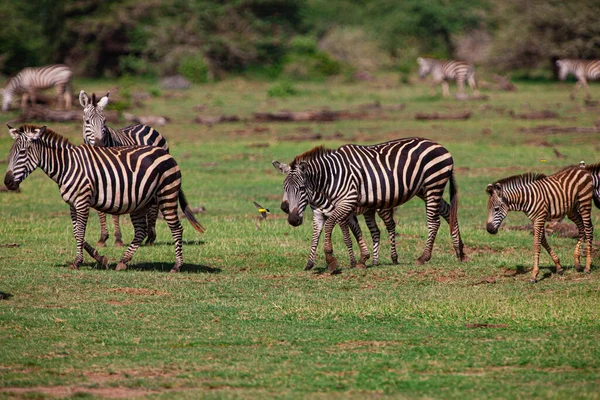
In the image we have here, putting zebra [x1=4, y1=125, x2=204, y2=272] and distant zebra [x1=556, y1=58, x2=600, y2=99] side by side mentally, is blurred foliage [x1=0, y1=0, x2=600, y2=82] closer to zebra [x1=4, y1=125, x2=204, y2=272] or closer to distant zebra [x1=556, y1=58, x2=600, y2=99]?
distant zebra [x1=556, y1=58, x2=600, y2=99]

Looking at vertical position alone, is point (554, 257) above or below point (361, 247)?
above

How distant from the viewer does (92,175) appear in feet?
43.1

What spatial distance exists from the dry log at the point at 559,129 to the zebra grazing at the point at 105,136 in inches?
625

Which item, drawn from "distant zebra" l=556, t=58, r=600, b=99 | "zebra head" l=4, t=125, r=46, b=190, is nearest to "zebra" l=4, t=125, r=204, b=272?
"zebra head" l=4, t=125, r=46, b=190

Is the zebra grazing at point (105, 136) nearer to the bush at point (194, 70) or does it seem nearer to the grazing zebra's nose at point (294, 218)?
the grazing zebra's nose at point (294, 218)

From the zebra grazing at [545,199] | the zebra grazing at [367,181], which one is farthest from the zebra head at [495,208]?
the zebra grazing at [367,181]

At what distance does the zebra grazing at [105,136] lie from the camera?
15195 mm

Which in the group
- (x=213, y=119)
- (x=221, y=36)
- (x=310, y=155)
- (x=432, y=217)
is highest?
(x=221, y=36)

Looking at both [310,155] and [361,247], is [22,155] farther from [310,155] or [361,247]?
[361,247]

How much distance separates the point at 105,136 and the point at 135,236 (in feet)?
7.84

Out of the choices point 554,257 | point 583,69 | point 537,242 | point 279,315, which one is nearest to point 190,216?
point 279,315

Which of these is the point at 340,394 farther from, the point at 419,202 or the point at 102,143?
the point at 419,202

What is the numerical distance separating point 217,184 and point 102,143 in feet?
22.7

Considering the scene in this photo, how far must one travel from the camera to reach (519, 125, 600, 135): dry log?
28141 mm
